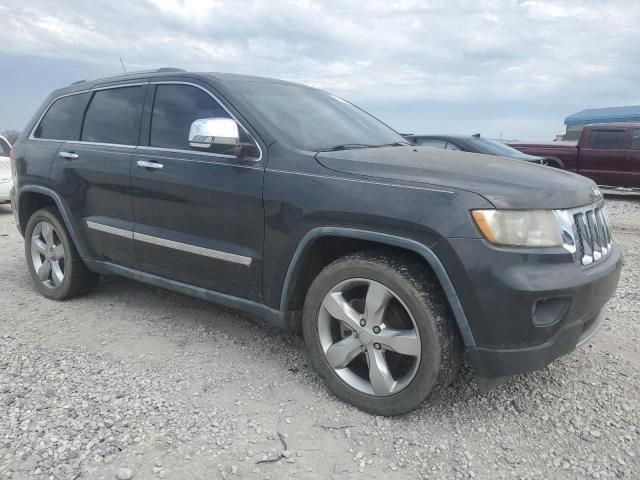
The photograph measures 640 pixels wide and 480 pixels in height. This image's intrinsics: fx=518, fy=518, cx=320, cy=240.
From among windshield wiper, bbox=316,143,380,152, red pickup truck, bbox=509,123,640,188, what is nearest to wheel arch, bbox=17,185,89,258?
windshield wiper, bbox=316,143,380,152

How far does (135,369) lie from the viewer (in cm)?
312

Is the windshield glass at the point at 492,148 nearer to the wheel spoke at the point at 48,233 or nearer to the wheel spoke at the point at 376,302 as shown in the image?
the wheel spoke at the point at 48,233

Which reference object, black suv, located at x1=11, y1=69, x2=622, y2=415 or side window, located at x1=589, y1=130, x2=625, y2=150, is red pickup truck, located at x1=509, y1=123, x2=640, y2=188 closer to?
side window, located at x1=589, y1=130, x2=625, y2=150

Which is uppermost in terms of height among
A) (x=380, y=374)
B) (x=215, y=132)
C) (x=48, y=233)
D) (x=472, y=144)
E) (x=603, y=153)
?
(x=215, y=132)

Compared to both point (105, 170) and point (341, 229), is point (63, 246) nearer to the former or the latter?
point (105, 170)

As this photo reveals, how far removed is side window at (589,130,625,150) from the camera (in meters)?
11.8

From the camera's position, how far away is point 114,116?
3.85 m

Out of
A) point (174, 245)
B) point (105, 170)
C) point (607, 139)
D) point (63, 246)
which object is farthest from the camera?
point (607, 139)

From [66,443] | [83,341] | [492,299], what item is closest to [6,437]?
[66,443]

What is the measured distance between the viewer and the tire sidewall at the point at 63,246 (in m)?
4.18

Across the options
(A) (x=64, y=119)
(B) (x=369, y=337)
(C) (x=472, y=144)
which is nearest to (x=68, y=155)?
(A) (x=64, y=119)

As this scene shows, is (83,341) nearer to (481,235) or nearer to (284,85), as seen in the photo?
(284,85)

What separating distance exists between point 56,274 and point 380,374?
308 cm

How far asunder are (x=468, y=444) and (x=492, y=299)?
2.39ft
